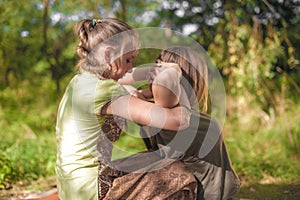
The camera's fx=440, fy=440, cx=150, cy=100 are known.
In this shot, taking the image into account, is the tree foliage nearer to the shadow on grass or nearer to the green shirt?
the shadow on grass

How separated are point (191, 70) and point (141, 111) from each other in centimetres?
80

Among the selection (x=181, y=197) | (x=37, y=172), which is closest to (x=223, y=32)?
(x=37, y=172)

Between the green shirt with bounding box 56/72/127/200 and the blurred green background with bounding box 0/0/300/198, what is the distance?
174 cm

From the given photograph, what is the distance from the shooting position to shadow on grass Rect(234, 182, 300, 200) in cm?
367

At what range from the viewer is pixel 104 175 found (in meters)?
2.44

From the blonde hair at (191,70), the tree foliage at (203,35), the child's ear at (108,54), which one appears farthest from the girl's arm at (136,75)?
the tree foliage at (203,35)

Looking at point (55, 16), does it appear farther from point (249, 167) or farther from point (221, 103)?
point (249, 167)

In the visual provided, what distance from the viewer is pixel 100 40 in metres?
2.21

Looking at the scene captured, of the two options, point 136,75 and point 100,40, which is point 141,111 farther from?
point 136,75

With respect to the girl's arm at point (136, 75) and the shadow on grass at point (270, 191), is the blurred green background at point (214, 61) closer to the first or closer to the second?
the shadow on grass at point (270, 191)

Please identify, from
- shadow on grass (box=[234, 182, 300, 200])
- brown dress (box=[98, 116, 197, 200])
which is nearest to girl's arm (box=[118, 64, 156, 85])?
brown dress (box=[98, 116, 197, 200])

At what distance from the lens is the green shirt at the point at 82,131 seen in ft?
7.06

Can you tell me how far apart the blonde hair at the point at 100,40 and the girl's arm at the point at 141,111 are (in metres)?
0.21

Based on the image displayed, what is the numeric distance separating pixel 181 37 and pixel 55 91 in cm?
233
